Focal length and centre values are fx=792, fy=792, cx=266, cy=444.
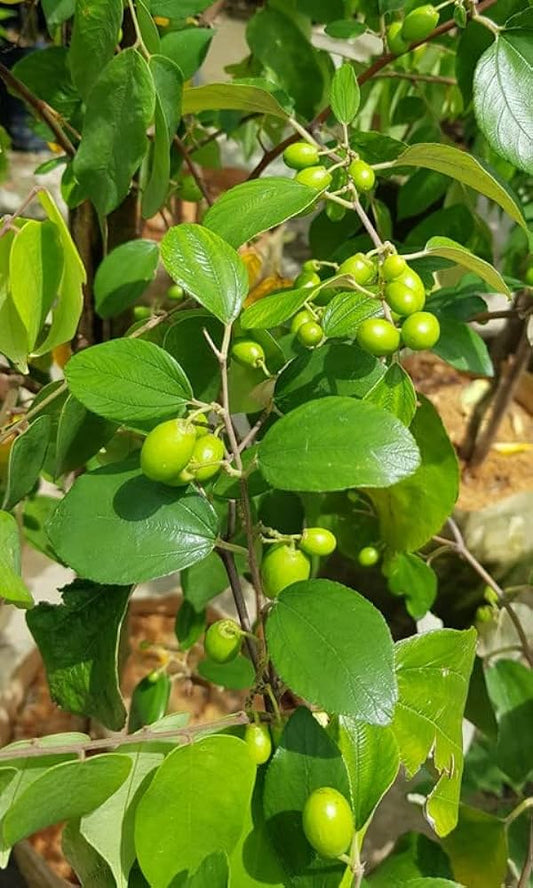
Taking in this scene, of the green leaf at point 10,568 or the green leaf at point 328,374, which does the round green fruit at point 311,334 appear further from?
the green leaf at point 10,568

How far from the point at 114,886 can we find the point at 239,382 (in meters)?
0.27

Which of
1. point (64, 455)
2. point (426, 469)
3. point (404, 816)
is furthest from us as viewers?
point (404, 816)

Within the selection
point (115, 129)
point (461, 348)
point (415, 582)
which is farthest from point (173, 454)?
point (415, 582)

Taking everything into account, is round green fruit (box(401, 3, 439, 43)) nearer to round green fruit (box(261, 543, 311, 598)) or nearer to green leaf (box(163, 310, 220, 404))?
green leaf (box(163, 310, 220, 404))

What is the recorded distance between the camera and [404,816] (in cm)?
108

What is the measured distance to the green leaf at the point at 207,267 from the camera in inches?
13.9

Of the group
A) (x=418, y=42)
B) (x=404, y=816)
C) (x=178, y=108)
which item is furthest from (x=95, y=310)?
(x=404, y=816)

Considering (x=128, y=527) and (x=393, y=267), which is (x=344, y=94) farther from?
(x=128, y=527)

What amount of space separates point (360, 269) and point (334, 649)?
0.56 ft

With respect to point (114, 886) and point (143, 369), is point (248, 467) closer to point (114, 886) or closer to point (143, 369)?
point (143, 369)

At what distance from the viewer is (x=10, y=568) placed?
36cm

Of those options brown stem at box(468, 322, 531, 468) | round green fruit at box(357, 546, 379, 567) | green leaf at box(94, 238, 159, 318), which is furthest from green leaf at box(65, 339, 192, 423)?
brown stem at box(468, 322, 531, 468)

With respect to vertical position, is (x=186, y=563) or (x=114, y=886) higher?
(x=186, y=563)

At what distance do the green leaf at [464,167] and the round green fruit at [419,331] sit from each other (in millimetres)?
78
